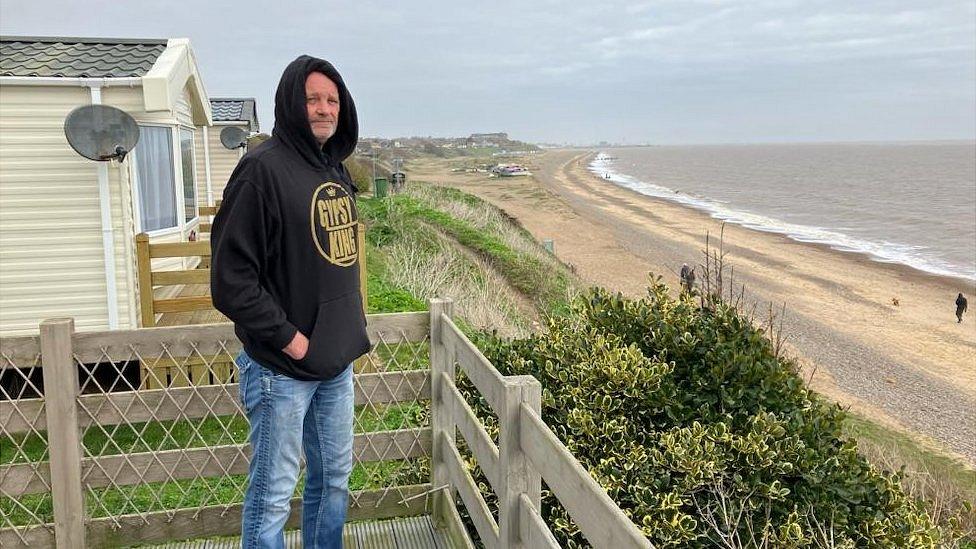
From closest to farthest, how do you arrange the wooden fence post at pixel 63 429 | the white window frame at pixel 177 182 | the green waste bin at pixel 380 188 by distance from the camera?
the wooden fence post at pixel 63 429, the white window frame at pixel 177 182, the green waste bin at pixel 380 188

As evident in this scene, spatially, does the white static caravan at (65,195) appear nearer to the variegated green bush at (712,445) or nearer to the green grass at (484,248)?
the green grass at (484,248)

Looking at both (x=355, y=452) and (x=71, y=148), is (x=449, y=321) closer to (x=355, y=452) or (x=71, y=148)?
(x=355, y=452)

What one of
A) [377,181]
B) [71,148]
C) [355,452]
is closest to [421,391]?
[355,452]

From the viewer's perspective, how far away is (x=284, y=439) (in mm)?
2854

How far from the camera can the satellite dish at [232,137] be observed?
1563cm

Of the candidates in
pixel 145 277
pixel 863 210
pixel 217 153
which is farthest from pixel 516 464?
pixel 863 210

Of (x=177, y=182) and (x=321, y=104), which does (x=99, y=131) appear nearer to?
(x=177, y=182)

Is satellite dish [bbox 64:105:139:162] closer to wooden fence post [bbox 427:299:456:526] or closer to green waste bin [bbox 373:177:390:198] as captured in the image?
wooden fence post [bbox 427:299:456:526]

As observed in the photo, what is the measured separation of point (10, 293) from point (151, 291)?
134 cm

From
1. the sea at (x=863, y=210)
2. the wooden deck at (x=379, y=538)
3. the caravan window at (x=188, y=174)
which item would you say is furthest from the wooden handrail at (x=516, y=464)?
the sea at (x=863, y=210)

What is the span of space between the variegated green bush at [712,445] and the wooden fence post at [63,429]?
7.21 feet

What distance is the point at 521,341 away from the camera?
17.0ft

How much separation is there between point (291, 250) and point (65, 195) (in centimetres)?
580

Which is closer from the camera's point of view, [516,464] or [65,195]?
[516,464]
